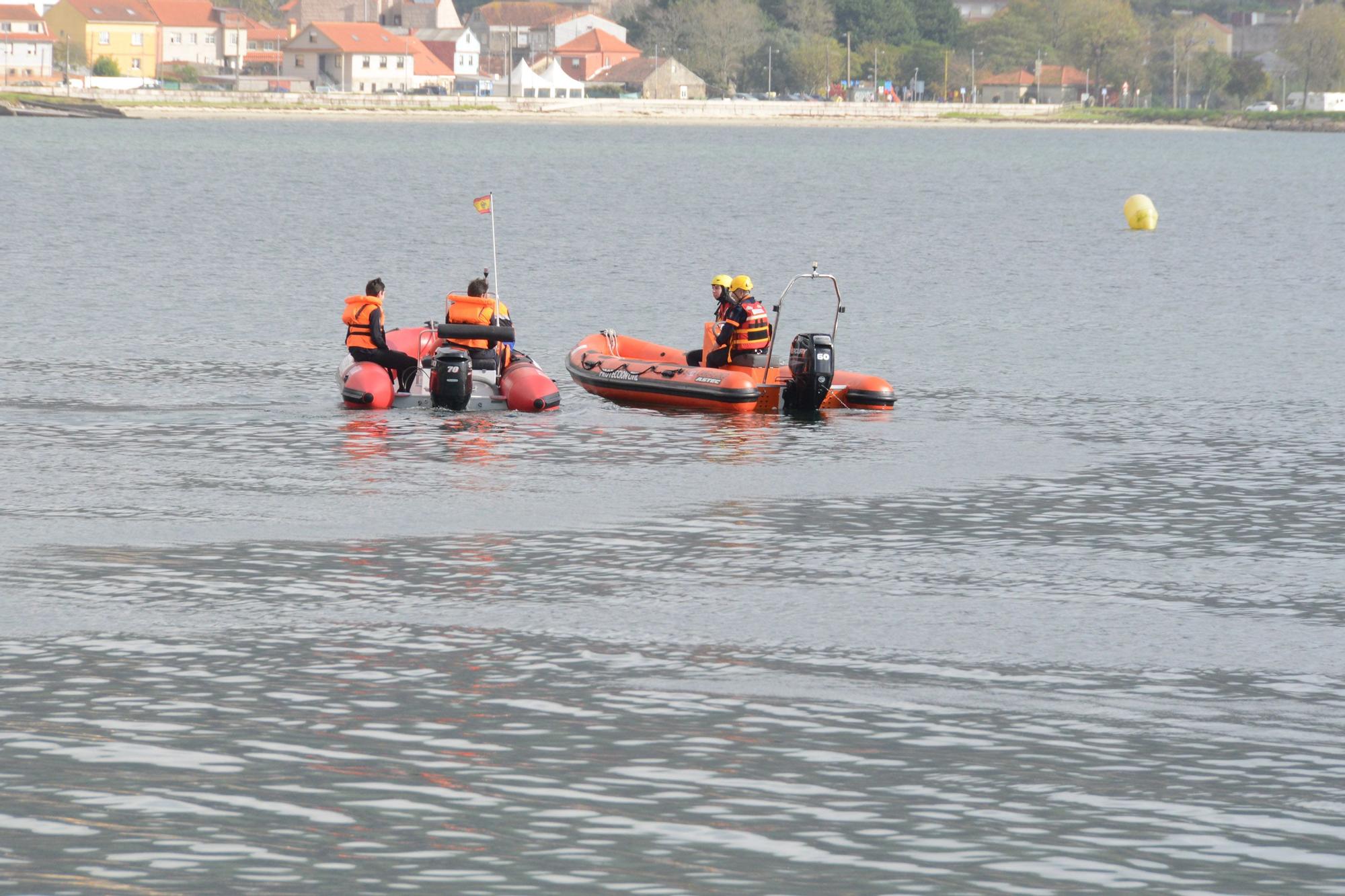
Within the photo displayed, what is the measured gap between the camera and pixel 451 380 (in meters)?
22.1

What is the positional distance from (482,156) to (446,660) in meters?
102

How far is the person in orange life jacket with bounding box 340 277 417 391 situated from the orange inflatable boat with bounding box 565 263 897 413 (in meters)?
2.26

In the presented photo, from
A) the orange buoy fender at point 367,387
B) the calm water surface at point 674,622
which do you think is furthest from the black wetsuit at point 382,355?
the calm water surface at point 674,622

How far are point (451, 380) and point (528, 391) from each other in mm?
967

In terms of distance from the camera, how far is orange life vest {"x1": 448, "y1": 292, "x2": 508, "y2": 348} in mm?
22562

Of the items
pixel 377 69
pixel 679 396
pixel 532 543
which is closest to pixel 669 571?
pixel 532 543

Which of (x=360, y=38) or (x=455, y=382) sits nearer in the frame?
(x=455, y=382)

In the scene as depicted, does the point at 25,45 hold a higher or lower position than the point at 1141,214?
higher

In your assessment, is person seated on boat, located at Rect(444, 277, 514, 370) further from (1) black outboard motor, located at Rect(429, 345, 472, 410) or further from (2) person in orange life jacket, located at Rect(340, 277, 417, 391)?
(2) person in orange life jacket, located at Rect(340, 277, 417, 391)

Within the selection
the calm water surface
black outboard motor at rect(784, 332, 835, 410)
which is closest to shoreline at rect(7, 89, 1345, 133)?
the calm water surface

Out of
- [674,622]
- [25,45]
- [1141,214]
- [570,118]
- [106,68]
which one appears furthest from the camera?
[106,68]

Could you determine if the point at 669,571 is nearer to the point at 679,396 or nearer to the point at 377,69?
the point at 679,396

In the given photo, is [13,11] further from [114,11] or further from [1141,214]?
[1141,214]

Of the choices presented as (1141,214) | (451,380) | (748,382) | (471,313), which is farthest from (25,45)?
(748,382)
